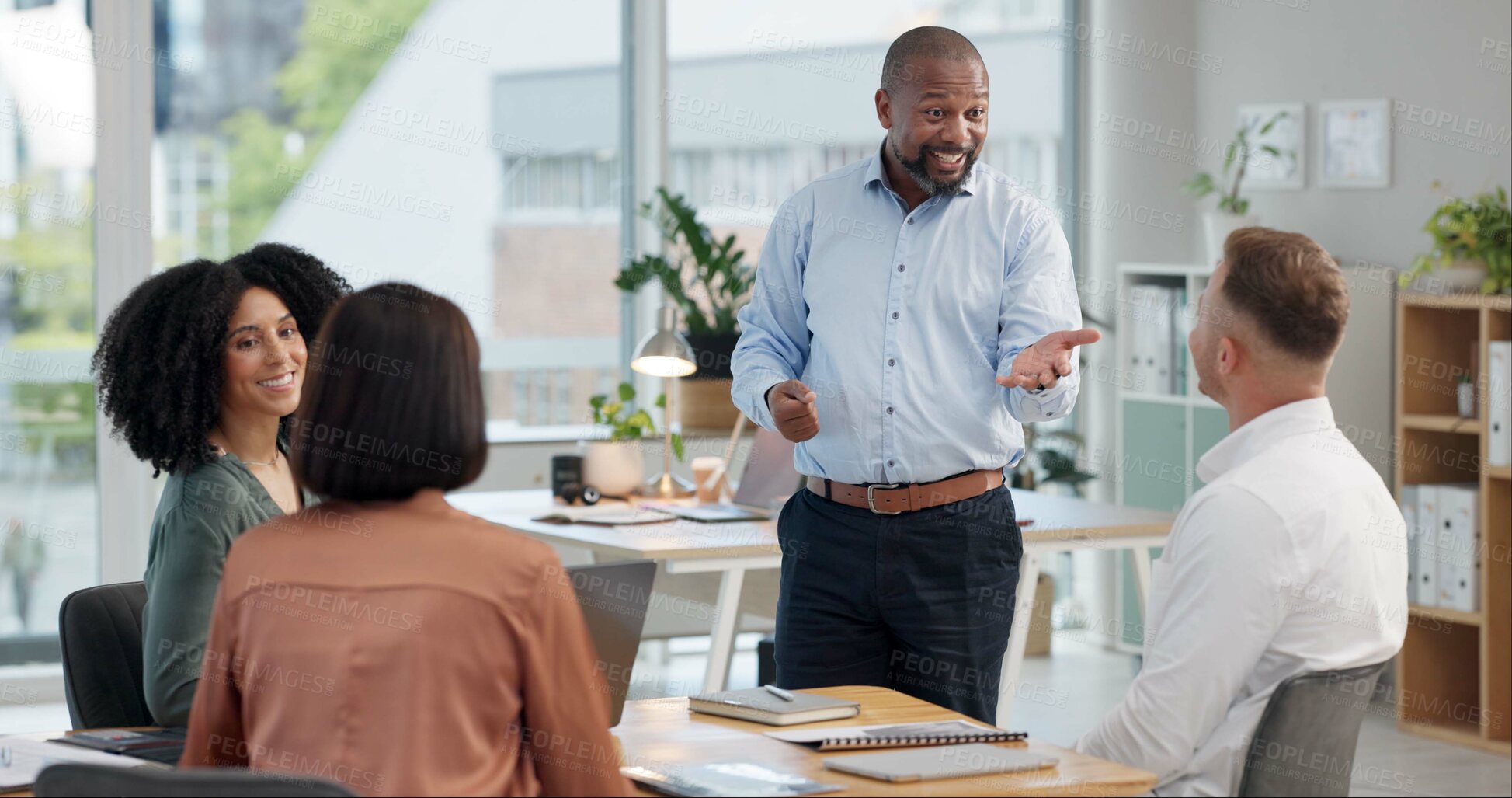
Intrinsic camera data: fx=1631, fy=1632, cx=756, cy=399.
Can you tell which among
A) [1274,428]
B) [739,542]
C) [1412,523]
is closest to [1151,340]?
[1412,523]

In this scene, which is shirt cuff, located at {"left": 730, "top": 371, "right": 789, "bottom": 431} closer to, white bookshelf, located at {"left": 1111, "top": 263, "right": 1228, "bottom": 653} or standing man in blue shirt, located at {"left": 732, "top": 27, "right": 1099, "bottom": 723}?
standing man in blue shirt, located at {"left": 732, "top": 27, "right": 1099, "bottom": 723}

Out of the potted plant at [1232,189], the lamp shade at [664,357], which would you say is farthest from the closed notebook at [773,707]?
the potted plant at [1232,189]

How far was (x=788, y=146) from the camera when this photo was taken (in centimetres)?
682

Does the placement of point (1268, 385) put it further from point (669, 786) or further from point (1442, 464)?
point (1442, 464)

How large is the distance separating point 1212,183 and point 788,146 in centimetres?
173

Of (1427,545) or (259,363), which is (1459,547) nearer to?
(1427,545)

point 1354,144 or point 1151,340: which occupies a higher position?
point 1354,144

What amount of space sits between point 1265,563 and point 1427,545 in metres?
3.61

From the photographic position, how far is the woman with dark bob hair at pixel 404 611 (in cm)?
158

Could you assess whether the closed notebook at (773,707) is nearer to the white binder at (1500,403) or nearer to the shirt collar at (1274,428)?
the shirt collar at (1274,428)

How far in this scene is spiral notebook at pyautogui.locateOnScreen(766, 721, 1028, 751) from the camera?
6.77ft

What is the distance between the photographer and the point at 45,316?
5.78 meters

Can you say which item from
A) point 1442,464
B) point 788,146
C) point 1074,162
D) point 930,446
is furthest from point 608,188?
point 930,446

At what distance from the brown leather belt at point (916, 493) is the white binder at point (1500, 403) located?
2.75 m
